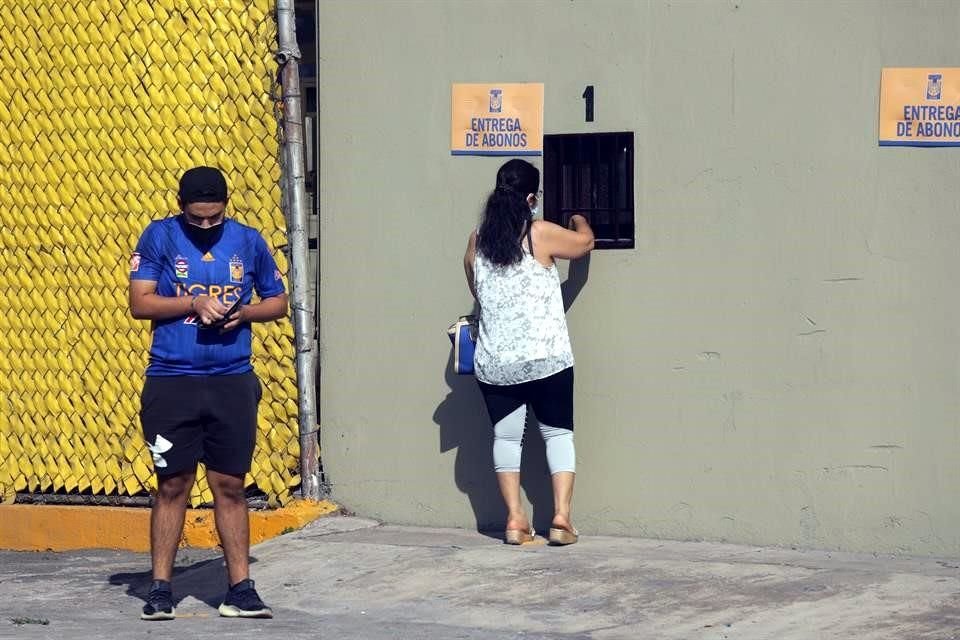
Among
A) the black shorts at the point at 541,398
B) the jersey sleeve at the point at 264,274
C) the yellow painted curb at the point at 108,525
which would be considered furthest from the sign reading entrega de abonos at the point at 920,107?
the yellow painted curb at the point at 108,525

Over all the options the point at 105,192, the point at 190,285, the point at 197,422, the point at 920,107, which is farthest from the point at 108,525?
the point at 920,107

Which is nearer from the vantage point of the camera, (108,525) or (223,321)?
(223,321)

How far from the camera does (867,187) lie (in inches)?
258

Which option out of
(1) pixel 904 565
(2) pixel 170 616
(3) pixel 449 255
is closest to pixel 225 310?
(2) pixel 170 616

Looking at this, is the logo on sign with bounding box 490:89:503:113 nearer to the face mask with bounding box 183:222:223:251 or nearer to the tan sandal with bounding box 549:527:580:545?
the face mask with bounding box 183:222:223:251

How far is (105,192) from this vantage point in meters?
7.73

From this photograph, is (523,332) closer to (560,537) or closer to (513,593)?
(560,537)

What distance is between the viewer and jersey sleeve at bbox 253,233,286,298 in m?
6.09

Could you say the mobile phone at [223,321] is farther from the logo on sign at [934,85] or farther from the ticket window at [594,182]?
the logo on sign at [934,85]

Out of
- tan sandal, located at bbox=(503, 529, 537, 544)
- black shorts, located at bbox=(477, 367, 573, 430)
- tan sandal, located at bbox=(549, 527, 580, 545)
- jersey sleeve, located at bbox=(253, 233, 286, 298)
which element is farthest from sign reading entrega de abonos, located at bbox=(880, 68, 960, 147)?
jersey sleeve, located at bbox=(253, 233, 286, 298)

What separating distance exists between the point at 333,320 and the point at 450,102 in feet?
3.87

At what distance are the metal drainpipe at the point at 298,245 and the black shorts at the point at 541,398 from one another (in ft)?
3.49

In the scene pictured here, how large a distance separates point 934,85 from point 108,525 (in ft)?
14.5

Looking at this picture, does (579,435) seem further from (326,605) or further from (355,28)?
(355,28)
